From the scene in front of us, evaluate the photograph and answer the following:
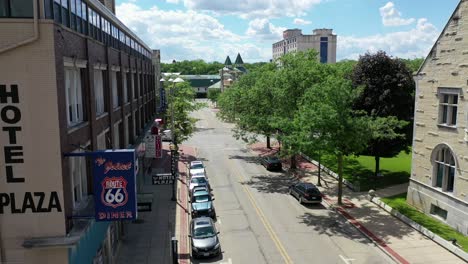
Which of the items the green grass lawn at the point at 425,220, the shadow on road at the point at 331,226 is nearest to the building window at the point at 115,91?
the shadow on road at the point at 331,226

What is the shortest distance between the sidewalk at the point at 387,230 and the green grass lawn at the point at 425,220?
0.97 meters

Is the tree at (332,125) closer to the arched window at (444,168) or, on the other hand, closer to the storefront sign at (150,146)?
the arched window at (444,168)

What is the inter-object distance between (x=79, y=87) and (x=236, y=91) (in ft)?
124

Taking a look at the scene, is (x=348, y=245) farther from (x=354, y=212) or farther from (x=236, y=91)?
(x=236, y=91)

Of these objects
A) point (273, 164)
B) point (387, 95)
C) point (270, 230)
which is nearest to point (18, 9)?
point (270, 230)

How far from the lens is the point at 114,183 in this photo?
14406 mm

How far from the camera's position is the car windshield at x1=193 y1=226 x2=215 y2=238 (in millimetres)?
22828

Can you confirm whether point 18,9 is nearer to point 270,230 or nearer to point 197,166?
point 270,230

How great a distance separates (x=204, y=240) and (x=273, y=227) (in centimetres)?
600

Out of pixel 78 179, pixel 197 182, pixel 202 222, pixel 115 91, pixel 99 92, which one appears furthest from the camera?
pixel 197 182

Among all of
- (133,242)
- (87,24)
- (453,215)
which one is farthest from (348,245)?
(87,24)

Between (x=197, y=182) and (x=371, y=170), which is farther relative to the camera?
(x=371, y=170)

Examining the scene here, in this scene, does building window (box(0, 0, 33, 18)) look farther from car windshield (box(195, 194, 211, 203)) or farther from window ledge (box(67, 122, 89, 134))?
car windshield (box(195, 194, 211, 203))

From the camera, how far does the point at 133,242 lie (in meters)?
24.3
